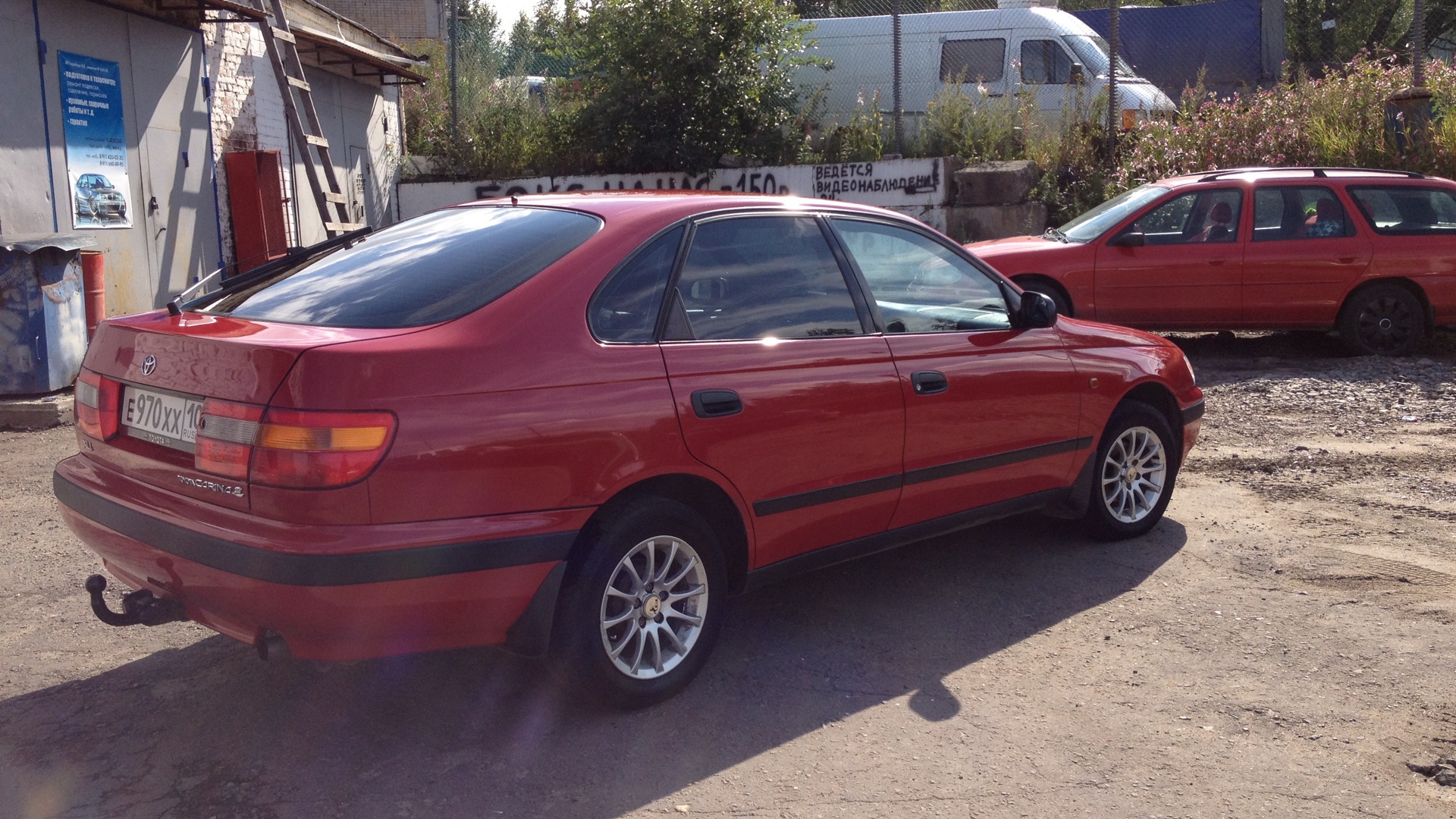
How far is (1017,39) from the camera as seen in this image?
15867mm

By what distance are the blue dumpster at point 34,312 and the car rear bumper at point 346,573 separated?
531 centimetres

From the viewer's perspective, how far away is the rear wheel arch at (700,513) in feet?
11.2

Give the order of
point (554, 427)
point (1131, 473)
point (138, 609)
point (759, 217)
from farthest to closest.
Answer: point (1131, 473), point (759, 217), point (138, 609), point (554, 427)

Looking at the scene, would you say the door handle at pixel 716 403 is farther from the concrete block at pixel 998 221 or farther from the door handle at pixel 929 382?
the concrete block at pixel 998 221

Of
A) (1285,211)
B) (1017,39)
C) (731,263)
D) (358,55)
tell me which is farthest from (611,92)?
(731,263)

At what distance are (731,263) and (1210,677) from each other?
217cm

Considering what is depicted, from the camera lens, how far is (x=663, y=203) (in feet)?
13.0

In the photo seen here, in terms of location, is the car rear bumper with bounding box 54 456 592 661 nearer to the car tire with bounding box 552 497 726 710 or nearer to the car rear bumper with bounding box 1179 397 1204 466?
the car tire with bounding box 552 497 726 710

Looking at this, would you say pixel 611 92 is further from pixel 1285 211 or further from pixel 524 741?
pixel 524 741

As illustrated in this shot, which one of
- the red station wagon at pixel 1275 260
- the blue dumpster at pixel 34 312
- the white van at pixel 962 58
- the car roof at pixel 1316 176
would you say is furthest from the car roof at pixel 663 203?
the white van at pixel 962 58

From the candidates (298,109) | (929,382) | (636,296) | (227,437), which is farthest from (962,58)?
(227,437)

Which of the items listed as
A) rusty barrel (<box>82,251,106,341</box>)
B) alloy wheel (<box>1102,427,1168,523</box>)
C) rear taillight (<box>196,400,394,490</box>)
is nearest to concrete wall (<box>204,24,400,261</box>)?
rusty barrel (<box>82,251,106,341</box>)

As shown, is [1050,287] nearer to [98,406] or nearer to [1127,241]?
[1127,241]

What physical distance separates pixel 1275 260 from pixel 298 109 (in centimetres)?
1038
